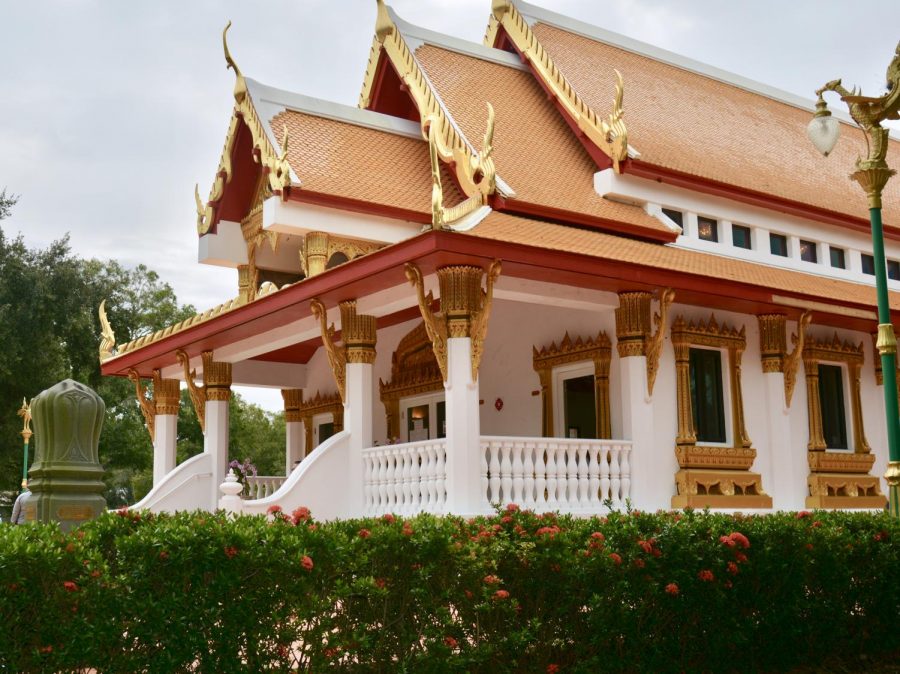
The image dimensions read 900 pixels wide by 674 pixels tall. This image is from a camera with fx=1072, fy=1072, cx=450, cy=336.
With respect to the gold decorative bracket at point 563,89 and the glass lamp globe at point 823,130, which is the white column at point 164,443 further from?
the glass lamp globe at point 823,130

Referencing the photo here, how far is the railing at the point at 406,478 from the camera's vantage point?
36.4ft

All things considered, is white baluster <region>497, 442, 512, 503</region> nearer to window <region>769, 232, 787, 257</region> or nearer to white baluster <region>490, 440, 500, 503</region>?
white baluster <region>490, 440, 500, 503</region>

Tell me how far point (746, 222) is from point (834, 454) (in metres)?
4.32

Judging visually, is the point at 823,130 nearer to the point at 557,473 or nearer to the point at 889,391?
the point at 889,391

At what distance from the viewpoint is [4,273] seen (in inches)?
1299

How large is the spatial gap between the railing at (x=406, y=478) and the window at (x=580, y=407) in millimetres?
2614

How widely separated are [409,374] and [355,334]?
12.2 feet

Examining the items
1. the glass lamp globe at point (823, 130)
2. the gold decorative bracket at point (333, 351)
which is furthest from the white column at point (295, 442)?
the glass lamp globe at point (823, 130)

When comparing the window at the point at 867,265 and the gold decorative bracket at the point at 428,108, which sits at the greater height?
the gold decorative bracket at the point at 428,108

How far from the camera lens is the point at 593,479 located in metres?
11.7

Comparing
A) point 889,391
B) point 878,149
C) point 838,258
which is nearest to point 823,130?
point 878,149

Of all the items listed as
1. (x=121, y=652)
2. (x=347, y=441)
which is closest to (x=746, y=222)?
(x=347, y=441)

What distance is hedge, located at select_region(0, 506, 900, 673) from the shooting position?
5871 mm

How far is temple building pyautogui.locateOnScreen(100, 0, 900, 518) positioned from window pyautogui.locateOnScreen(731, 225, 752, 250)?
2.1 inches
